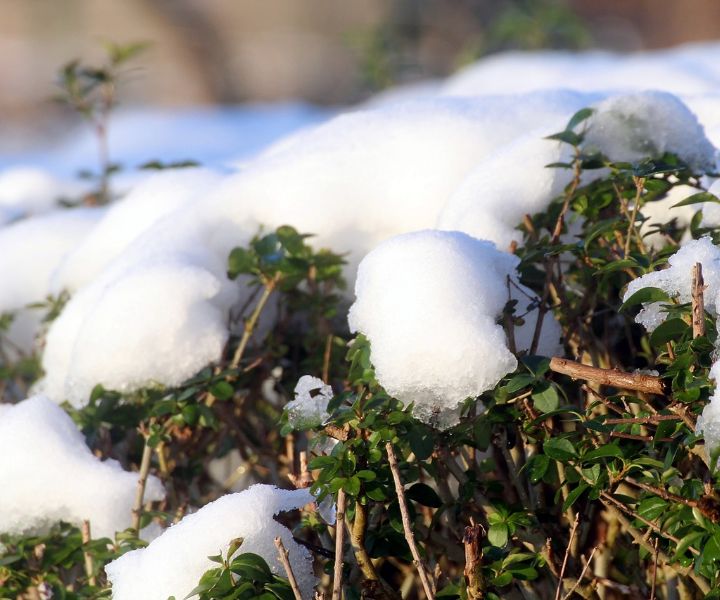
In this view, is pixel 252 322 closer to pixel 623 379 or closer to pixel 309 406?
pixel 309 406

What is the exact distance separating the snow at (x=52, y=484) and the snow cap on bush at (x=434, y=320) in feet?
1.88

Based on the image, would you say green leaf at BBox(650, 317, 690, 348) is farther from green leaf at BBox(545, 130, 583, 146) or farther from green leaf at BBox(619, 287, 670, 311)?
green leaf at BBox(545, 130, 583, 146)

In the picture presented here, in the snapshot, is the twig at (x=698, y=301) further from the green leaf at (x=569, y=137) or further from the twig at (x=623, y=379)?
the green leaf at (x=569, y=137)

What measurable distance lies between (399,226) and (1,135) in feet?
34.0

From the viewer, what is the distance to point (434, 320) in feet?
4.80

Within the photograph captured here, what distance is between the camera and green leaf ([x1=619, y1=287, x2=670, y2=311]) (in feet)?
4.54

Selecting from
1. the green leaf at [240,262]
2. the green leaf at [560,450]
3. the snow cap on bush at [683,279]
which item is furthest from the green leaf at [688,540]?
the green leaf at [240,262]

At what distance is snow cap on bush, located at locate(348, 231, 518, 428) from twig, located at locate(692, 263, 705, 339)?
26 centimetres

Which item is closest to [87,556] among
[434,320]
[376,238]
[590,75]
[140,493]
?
[140,493]

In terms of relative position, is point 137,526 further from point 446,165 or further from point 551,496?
point 446,165

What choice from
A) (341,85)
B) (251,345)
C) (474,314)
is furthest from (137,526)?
(341,85)

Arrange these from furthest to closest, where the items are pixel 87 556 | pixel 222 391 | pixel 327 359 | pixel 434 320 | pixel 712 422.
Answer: pixel 327 359, pixel 222 391, pixel 87 556, pixel 434 320, pixel 712 422

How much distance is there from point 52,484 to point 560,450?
90cm

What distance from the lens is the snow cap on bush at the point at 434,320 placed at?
144cm
